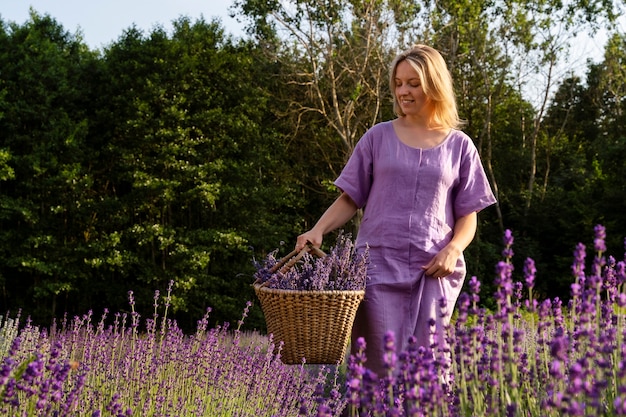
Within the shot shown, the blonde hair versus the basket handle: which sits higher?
the blonde hair

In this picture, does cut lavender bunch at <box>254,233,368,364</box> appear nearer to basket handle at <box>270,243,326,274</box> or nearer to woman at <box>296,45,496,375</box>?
basket handle at <box>270,243,326,274</box>

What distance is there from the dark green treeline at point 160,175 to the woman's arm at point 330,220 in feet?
32.1

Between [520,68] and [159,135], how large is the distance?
30.4 ft

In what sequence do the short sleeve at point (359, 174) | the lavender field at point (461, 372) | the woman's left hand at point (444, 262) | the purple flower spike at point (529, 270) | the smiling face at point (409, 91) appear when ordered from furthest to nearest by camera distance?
the short sleeve at point (359, 174)
the smiling face at point (409, 91)
the woman's left hand at point (444, 262)
the purple flower spike at point (529, 270)
the lavender field at point (461, 372)

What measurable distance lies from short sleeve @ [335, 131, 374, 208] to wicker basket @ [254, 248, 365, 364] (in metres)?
0.52

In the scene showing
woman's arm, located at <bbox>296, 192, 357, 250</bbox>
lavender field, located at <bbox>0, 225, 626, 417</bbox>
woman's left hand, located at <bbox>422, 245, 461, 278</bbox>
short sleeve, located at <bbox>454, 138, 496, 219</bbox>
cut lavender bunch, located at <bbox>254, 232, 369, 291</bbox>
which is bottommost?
lavender field, located at <bbox>0, 225, 626, 417</bbox>

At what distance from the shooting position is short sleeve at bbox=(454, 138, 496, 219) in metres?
2.99

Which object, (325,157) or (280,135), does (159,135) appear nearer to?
(280,135)

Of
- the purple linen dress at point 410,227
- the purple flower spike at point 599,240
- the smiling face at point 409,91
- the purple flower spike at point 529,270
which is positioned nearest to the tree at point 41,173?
the purple linen dress at point 410,227

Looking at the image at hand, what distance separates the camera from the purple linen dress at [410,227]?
2.89 m

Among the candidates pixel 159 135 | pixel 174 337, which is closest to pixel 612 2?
pixel 159 135

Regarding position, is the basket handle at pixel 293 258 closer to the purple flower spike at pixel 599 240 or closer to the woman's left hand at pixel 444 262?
the woman's left hand at pixel 444 262

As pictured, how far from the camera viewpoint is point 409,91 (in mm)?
2932

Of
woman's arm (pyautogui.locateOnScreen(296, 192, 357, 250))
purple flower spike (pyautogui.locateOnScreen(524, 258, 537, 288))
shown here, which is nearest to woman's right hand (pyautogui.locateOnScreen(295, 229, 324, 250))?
woman's arm (pyautogui.locateOnScreen(296, 192, 357, 250))
